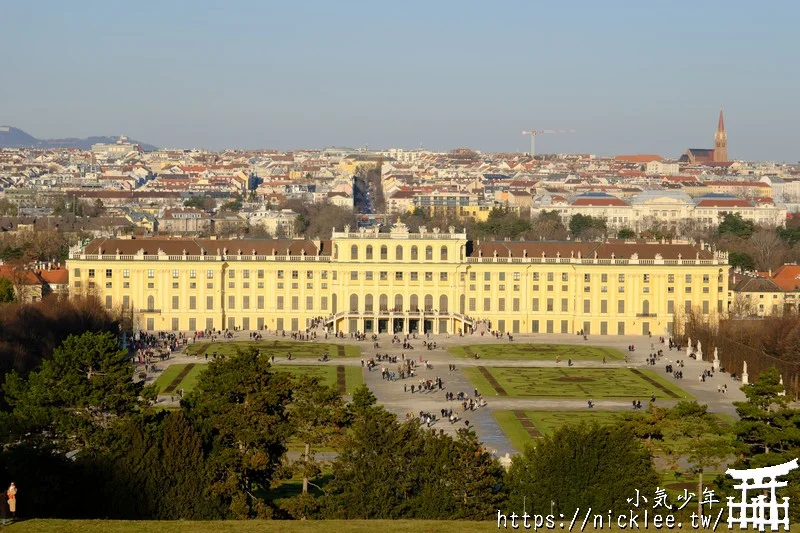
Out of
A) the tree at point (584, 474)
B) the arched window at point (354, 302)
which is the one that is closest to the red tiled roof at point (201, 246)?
the arched window at point (354, 302)

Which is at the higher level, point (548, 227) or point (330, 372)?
point (548, 227)

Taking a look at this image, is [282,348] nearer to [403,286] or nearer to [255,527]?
[403,286]

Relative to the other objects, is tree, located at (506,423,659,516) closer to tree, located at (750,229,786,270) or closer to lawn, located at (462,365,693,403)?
lawn, located at (462,365,693,403)

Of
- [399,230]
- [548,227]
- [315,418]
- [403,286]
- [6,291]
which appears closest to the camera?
[315,418]

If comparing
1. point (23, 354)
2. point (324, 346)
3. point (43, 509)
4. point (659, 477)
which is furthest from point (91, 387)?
point (324, 346)

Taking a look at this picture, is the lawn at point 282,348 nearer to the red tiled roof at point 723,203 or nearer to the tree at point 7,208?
the tree at point 7,208

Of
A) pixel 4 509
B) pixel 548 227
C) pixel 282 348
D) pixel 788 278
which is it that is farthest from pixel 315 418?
pixel 548 227
